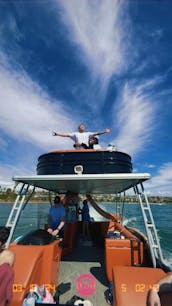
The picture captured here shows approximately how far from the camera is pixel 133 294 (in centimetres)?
224

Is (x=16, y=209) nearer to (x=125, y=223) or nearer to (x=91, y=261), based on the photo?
(x=91, y=261)

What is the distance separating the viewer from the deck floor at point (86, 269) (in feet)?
11.0

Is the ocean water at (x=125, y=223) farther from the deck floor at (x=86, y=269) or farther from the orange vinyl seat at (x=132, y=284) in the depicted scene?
the deck floor at (x=86, y=269)

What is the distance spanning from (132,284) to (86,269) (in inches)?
93.5

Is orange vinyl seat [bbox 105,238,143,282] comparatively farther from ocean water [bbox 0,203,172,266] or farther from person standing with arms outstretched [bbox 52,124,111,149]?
person standing with arms outstretched [bbox 52,124,111,149]

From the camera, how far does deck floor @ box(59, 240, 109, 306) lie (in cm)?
335

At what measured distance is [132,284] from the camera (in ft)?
7.72

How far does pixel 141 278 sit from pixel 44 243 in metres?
1.53

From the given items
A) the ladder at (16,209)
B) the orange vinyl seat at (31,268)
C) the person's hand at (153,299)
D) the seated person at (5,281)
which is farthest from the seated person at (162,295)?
the ladder at (16,209)

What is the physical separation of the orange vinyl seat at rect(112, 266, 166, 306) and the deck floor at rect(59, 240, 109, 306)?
106cm

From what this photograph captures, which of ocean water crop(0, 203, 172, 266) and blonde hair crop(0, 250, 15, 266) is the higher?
ocean water crop(0, 203, 172, 266)

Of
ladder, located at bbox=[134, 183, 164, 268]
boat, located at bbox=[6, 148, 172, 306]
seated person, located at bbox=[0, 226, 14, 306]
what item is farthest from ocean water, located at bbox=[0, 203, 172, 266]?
seated person, located at bbox=[0, 226, 14, 306]

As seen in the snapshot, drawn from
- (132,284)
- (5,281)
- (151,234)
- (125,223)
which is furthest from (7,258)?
(125,223)

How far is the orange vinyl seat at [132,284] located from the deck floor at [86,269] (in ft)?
3.48
